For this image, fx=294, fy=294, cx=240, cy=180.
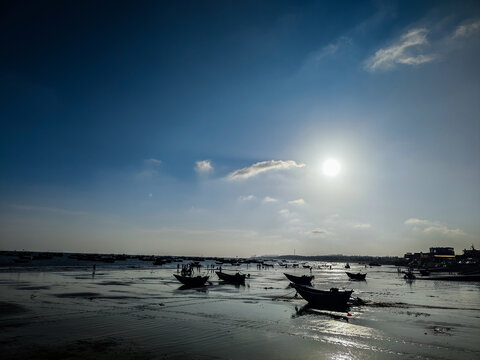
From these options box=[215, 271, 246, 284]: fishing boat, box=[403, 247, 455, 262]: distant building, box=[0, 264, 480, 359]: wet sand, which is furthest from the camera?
box=[403, 247, 455, 262]: distant building

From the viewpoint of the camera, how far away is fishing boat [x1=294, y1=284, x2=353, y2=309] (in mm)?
24672

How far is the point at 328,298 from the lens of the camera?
24984mm

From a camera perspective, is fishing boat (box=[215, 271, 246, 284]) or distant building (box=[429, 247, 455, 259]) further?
distant building (box=[429, 247, 455, 259])

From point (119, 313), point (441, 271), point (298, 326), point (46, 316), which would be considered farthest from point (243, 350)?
point (441, 271)

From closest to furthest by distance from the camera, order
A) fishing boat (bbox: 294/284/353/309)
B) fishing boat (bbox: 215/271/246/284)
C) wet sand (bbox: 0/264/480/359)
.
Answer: wet sand (bbox: 0/264/480/359)
fishing boat (bbox: 294/284/353/309)
fishing boat (bbox: 215/271/246/284)

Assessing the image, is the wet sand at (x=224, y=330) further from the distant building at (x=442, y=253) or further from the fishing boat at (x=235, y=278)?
the distant building at (x=442, y=253)

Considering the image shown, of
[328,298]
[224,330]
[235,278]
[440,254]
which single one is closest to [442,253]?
[440,254]

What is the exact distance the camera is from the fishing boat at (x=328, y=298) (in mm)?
24672

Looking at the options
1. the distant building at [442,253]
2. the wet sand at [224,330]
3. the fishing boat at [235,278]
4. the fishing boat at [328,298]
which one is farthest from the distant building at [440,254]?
the fishing boat at [328,298]

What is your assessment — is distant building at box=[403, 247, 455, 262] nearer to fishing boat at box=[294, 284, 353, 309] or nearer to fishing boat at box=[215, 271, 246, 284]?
fishing boat at box=[215, 271, 246, 284]

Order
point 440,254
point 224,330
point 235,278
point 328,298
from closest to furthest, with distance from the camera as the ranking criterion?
point 224,330 < point 328,298 < point 235,278 < point 440,254

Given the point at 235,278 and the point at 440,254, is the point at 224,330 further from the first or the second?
the point at 440,254

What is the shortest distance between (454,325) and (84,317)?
24.4m

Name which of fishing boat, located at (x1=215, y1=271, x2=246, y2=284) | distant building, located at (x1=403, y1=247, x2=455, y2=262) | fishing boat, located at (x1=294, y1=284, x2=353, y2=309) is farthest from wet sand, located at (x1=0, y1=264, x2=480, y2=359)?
distant building, located at (x1=403, y1=247, x2=455, y2=262)
